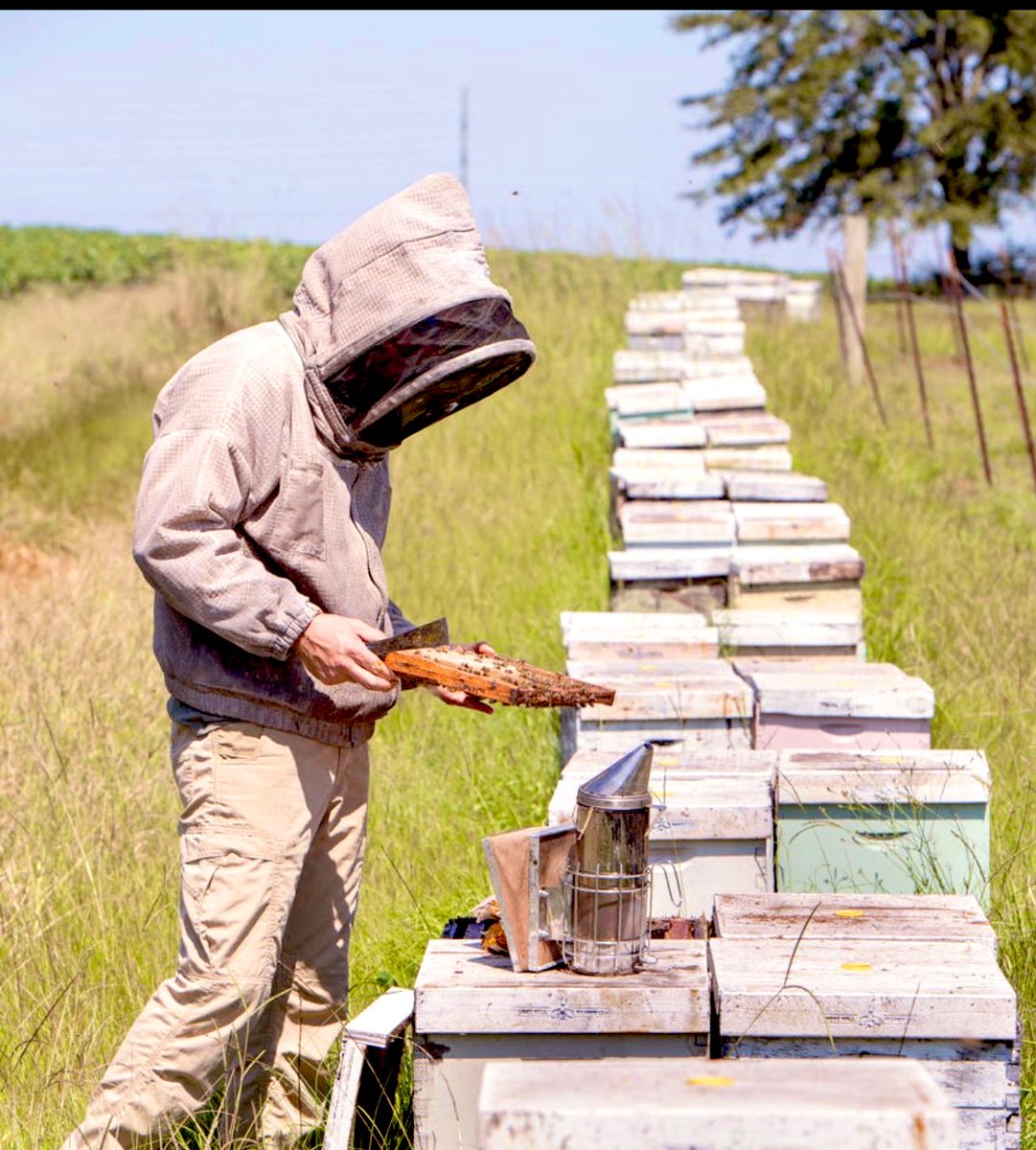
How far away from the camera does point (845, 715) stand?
4.05 meters

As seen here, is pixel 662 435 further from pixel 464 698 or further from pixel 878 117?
pixel 878 117

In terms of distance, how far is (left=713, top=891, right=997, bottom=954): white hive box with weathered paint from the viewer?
254cm

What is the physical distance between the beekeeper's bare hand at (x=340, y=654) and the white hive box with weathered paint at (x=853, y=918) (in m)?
0.73

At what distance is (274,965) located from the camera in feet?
9.11

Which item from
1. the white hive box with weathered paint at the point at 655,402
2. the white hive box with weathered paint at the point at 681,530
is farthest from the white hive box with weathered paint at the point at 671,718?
the white hive box with weathered paint at the point at 655,402

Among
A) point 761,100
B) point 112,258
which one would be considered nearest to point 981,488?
point 112,258

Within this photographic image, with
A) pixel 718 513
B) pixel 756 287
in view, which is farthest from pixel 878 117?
pixel 718 513

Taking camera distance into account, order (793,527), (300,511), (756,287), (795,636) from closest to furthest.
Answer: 1. (300,511)
2. (795,636)
3. (793,527)
4. (756,287)

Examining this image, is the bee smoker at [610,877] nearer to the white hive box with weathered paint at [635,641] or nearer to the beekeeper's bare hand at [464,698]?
the beekeeper's bare hand at [464,698]

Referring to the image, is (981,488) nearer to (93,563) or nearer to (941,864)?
(93,563)

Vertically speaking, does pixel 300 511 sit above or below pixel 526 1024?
above

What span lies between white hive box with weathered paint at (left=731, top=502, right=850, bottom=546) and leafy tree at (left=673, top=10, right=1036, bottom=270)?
26.3 m

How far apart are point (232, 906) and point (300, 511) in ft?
2.34

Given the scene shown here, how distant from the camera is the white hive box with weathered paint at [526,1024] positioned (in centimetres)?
231
